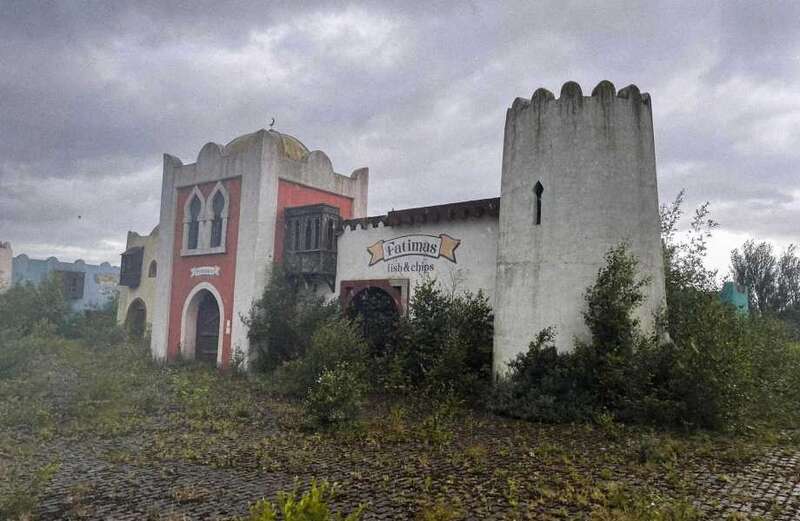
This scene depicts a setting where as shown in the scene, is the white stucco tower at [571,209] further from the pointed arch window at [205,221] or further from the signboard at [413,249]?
the pointed arch window at [205,221]

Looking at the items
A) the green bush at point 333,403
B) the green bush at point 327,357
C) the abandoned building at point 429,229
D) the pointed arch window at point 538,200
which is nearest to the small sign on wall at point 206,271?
the abandoned building at point 429,229

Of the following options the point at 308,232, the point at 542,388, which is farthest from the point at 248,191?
the point at 542,388

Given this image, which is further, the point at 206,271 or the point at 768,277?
the point at 768,277

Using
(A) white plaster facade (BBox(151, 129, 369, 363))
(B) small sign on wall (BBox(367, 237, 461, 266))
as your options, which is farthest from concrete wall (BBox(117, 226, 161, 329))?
(B) small sign on wall (BBox(367, 237, 461, 266))

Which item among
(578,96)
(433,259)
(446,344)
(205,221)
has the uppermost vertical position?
(578,96)

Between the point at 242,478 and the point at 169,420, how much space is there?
478 centimetres

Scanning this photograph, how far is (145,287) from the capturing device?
27219 millimetres

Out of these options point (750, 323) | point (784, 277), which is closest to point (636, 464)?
point (750, 323)

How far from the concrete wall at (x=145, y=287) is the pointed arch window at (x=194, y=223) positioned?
24.1ft

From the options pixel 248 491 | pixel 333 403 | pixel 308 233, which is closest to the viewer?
pixel 248 491

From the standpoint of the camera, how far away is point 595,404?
10734mm

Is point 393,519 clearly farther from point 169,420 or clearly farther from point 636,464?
point 169,420

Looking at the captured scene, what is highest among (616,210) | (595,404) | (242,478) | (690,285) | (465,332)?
(616,210)

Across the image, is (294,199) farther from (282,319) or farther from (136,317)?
(136,317)
